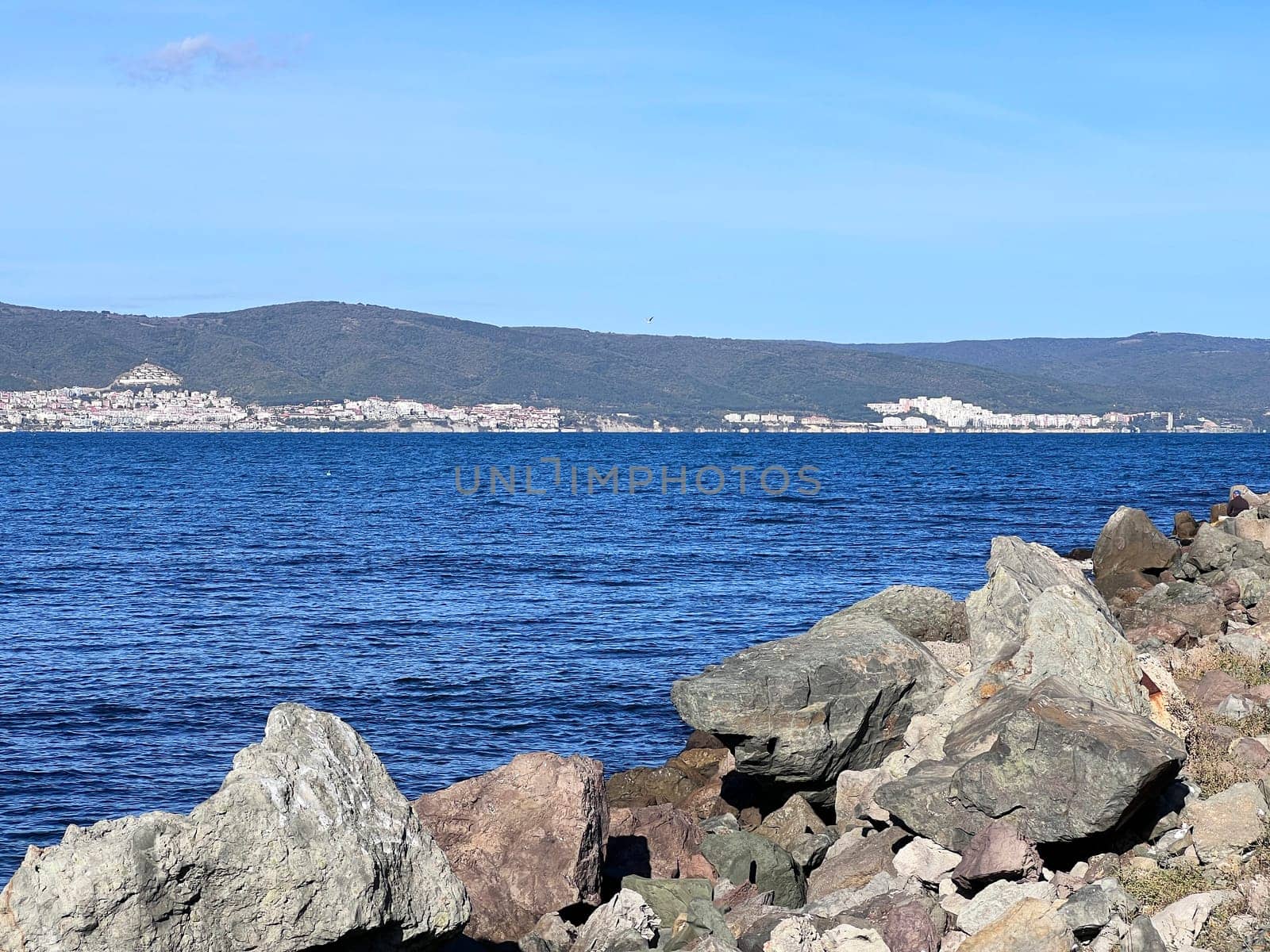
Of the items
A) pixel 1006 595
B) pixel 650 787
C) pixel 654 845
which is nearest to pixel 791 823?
pixel 654 845

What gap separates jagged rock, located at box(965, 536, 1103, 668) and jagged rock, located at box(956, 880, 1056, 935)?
428 cm

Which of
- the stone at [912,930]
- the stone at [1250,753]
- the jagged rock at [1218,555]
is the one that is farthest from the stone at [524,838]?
the jagged rock at [1218,555]

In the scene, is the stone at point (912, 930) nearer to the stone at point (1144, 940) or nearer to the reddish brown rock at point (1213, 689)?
the stone at point (1144, 940)

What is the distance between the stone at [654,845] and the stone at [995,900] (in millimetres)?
4029

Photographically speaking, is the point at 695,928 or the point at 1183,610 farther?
the point at 1183,610

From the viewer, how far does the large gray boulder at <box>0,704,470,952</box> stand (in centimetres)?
841

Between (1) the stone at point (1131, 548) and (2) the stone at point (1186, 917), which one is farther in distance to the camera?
(1) the stone at point (1131, 548)

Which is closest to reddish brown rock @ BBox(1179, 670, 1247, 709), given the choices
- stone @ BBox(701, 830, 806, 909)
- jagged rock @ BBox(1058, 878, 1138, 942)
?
stone @ BBox(701, 830, 806, 909)

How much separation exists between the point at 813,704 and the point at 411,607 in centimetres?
2247

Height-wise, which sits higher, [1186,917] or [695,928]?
[1186,917]

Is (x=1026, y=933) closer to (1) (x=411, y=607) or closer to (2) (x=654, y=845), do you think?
(2) (x=654, y=845)

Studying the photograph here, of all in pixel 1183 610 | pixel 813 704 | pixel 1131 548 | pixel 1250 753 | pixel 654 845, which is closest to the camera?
pixel 1250 753

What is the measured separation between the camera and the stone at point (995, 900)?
9.88 meters

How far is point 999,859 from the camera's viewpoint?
10422 millimetres
